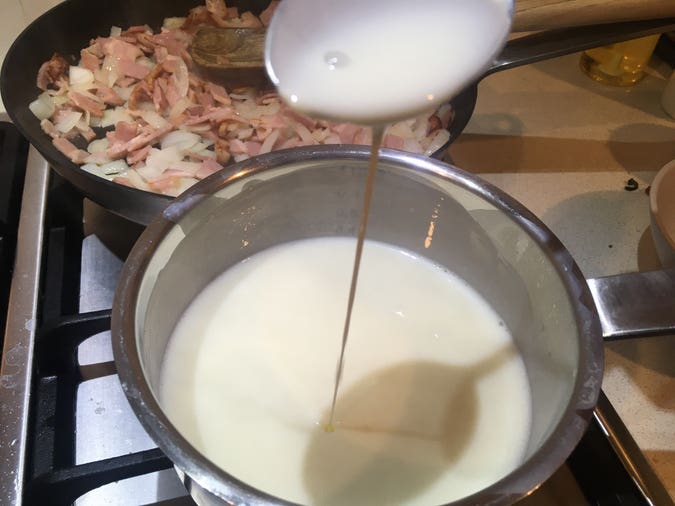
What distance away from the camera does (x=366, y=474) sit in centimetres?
64

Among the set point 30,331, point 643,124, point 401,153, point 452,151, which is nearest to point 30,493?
point 30,331

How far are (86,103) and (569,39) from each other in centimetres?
80

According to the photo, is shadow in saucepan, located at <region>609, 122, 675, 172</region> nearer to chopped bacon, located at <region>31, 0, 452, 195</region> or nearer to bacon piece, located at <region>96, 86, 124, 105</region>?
chopped bacon, located at <region>31, 0, 452, 195</region>

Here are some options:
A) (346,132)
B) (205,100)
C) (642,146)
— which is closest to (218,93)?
(205,100)

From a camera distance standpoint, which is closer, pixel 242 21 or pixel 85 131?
pixel 85 131

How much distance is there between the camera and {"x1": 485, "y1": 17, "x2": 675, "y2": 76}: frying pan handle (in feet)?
3.13

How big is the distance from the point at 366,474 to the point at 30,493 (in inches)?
13.6

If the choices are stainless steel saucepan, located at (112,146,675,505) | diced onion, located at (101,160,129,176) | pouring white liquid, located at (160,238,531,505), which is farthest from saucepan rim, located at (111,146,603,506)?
diced onion, located at (101,160,129,176)

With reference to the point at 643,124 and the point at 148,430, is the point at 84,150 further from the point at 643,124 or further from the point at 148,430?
the point at 643,124

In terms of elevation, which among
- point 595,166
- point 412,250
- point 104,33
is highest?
point 104,33

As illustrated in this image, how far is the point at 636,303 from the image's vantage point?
60cm

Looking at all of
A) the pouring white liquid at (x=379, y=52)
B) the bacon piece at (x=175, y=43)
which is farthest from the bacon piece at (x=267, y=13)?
the pouring white liquid at (x=379, y=52)

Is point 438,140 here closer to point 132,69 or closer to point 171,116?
point 171,116

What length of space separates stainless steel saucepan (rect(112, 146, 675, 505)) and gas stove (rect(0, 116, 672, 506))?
12cm
